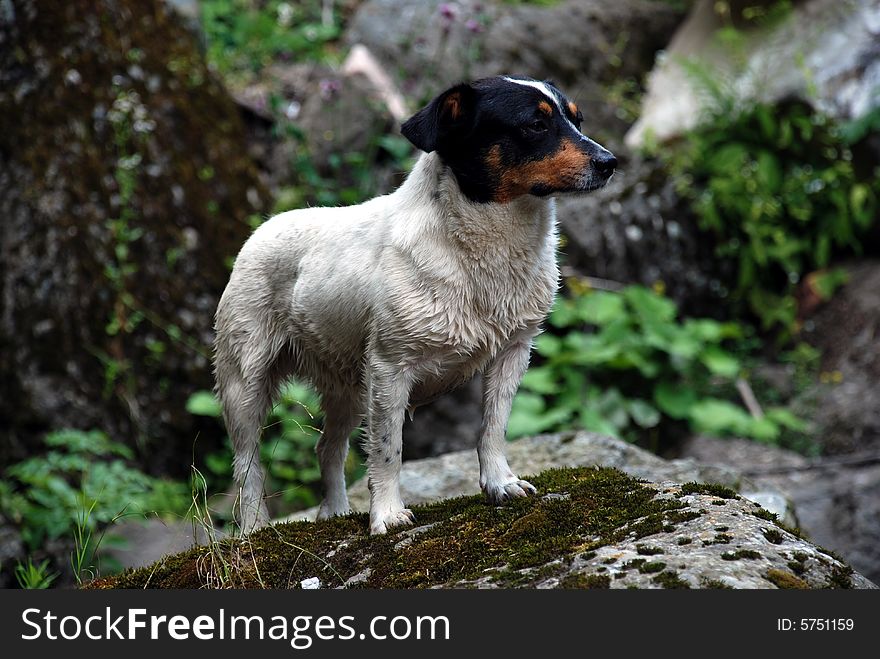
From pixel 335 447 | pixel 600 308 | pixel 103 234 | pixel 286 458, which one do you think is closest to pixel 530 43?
pixel 600 308

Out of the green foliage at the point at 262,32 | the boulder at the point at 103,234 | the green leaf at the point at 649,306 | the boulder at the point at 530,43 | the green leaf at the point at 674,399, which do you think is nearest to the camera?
the boulder at the point at 103,234

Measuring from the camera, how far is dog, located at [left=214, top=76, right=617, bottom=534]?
4.27m

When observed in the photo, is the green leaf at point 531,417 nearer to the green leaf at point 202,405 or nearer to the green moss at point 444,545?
the green leaf at point 202,405

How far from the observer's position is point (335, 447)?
17.6 ft

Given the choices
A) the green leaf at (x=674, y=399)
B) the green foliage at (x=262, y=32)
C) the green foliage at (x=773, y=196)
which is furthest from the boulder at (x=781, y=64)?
the green foliage at (x=262, y=32)

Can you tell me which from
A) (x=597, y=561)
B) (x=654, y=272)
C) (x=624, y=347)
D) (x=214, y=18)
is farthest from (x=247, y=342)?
(x=214, y=18)

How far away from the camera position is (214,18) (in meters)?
12.6

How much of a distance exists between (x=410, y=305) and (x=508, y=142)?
31.9 inches

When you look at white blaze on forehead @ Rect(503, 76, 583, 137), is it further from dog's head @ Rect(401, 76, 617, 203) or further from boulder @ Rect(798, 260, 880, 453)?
boulder @ Rect(798, 260, 880, 453)

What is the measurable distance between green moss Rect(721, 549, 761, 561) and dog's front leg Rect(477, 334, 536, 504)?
3.64ft

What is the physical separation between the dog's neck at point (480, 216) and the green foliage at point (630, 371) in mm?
4324

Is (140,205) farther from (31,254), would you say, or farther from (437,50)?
(437,50)

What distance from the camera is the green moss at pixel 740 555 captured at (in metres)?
3.41

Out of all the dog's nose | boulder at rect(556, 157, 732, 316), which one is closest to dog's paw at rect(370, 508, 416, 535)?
the dog's nose
